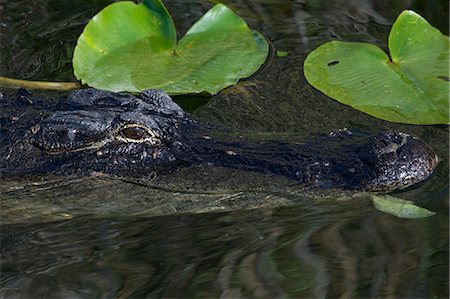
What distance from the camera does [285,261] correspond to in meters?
3.31

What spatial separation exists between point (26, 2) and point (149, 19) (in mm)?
1366

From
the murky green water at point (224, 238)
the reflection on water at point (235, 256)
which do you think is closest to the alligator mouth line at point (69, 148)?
the murky green water at point (224, 238)

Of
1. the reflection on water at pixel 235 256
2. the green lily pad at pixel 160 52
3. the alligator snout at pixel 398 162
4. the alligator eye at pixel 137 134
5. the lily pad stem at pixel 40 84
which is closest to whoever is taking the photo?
the reflection on water at pixel 235 256

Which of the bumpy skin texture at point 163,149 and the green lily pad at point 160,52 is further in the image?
the green lily pad at point 160,52

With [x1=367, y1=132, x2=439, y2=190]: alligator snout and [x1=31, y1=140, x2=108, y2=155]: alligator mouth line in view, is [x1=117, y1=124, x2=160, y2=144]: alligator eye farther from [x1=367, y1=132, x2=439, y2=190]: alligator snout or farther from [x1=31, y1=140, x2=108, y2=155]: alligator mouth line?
[x1=367, y1=132, x2=439, y2=190]: alligator snout

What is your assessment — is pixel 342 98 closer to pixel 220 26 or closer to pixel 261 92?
pixel 261 92

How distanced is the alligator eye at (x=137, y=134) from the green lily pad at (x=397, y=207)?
0.92 meters

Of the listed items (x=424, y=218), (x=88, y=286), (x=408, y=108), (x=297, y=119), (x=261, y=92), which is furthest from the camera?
(x=261, y=92)

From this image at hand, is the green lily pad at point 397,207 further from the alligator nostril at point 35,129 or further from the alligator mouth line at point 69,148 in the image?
the alligator nostril at point 35,129

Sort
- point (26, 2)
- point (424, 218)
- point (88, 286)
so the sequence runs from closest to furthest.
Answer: point (88, 286)
point (424, 218)
point (26, 2)

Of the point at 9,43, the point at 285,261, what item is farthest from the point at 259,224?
the point at 9,43

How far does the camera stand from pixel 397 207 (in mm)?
3521

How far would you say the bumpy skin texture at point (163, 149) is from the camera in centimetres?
352

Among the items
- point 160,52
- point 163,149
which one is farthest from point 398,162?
point 160,52
